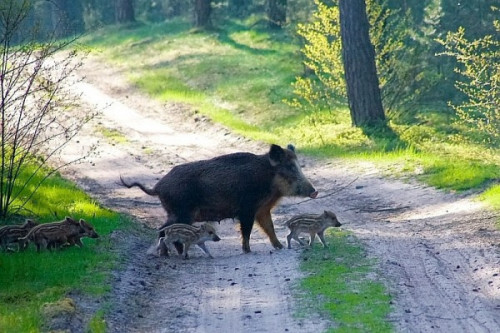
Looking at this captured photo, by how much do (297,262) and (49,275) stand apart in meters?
3.39

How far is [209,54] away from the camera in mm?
42438

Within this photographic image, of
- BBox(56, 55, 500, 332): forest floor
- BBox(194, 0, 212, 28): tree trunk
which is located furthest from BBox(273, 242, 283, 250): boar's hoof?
BBox(194, 0, 212, 28): tree trunk

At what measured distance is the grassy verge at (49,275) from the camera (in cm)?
1009

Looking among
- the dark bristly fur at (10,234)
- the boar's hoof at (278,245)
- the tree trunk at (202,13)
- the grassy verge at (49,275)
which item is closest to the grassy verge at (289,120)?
the tree trunk at (202,13)

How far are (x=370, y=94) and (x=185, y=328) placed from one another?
1644 cm

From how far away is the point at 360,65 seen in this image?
25203 mm

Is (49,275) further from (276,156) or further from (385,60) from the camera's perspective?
(385,60)

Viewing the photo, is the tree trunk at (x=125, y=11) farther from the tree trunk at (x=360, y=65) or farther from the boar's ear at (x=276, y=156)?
the boar's ear at (x=276, y=156)

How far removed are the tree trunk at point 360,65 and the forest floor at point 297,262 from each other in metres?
2.43

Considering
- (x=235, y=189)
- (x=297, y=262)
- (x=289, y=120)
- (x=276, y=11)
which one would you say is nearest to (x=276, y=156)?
(x=235, y=189)

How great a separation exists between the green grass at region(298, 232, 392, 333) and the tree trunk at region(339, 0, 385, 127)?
461 inches

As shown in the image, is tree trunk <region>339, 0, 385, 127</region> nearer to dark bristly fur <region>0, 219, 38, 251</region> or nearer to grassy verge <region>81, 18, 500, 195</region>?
grassy verge <region>81, 18, 500, 195</region>

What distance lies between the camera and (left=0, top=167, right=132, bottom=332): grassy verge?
33.1ft

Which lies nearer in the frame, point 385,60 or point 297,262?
point 297,262
